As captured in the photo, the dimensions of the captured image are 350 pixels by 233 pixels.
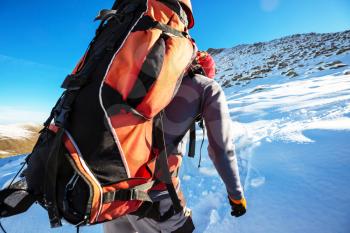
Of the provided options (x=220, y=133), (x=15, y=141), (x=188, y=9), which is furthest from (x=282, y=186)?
(x=15, y=141)

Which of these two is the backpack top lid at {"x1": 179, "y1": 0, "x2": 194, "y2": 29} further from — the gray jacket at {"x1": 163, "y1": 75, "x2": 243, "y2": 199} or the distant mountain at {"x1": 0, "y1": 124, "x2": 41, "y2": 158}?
the distant mountain at {"x1": 0, "y1": 124, "x2": 41, "y2": 158}

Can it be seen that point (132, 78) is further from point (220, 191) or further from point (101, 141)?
point (220, 191)

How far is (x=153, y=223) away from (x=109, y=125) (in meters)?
0.81

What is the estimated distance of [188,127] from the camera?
141 centimetres

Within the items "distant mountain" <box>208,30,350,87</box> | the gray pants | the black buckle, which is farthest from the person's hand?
"distant mountain" <box>208,30,350,87</box>

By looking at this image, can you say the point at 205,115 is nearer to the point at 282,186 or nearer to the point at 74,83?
the point at 74,83

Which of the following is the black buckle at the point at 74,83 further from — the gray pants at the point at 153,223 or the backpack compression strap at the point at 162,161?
the gray pants at the point at 153,223

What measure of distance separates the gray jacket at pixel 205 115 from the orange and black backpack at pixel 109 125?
0.17 metres

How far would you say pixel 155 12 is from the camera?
50.3 inches

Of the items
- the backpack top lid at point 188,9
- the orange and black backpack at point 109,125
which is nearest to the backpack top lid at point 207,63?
the backpack top lid at point 188,9

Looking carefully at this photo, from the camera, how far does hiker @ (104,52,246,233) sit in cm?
135

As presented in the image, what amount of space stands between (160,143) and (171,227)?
0.62 metres

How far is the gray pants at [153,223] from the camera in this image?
57.6 inches

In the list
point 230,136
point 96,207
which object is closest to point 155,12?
point 230,136
